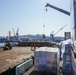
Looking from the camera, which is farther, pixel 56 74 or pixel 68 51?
pixel 56 74

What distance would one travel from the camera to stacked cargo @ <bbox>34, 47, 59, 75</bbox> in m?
8.85

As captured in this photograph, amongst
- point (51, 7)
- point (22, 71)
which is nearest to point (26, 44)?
point (51, 7)

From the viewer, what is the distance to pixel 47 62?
8922 millimetres

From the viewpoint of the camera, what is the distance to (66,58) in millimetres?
7941

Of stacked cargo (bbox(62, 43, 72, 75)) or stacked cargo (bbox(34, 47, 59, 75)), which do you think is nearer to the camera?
stacked cargo (bbox(62, 43, 72, 75))

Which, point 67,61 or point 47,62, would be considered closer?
point 67,61

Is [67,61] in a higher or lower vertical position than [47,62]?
higher

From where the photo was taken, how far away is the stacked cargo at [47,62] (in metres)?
8.85

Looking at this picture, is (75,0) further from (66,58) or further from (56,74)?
(56,74)

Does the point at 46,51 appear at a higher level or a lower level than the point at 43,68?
higher

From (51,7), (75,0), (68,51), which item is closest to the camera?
(75,0)

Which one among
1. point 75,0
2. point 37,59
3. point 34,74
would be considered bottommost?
point 34,74

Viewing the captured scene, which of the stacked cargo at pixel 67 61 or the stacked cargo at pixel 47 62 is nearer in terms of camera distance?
the stacked cargo at pixel 67 61

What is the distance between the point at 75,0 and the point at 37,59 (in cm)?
498
